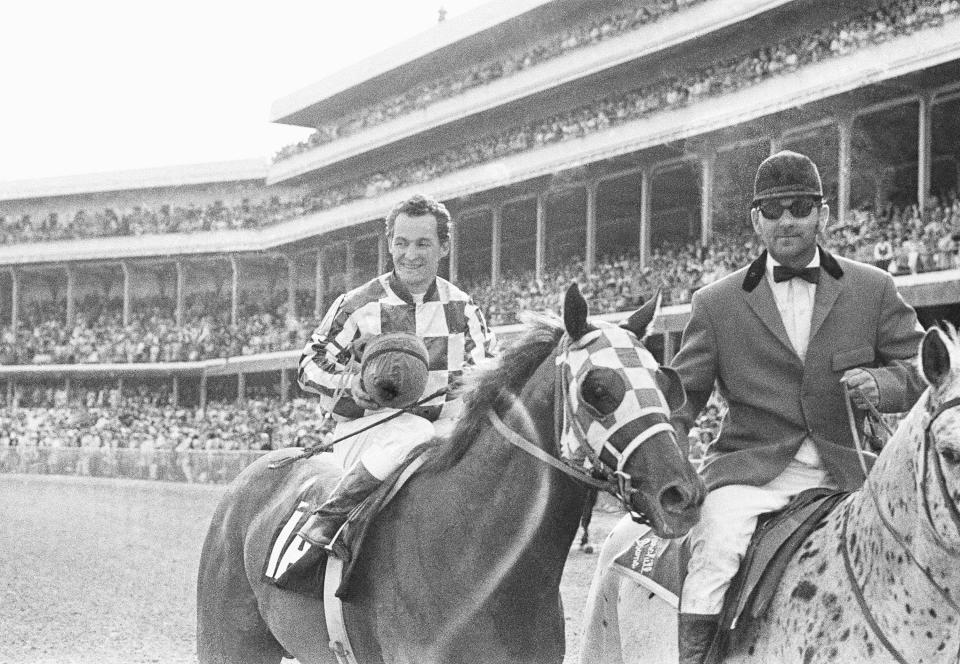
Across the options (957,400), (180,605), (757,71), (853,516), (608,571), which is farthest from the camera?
(757,71)

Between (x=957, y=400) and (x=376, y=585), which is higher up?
(x=957, y=400)

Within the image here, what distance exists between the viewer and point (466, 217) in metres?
28.8

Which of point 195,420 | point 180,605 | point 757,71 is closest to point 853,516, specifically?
point 180,605

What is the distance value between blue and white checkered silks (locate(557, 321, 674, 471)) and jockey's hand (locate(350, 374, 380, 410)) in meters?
0.78

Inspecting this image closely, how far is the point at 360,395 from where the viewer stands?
3.81m

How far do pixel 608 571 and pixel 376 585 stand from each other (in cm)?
68

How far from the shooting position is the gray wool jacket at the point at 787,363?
3.21 metres

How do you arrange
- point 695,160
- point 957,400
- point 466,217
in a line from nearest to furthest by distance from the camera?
point 957,400, point 695,160, point 466,217

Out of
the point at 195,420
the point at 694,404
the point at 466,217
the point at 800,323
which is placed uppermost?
the point at 466,217

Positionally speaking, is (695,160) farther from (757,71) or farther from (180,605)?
(180,605)

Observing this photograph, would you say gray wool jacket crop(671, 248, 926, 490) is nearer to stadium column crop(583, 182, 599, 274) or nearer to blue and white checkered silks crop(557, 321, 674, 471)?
blue and white checkered silks crop(557, 321, 674, 471)

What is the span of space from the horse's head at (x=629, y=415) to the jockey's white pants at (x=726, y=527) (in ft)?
A: 0.74

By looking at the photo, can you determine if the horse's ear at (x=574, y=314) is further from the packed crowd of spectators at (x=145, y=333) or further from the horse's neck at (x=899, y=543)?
the packed crowd of spectators at (x=145, y=333)

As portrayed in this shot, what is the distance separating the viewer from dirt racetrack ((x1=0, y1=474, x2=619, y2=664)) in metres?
7.73
